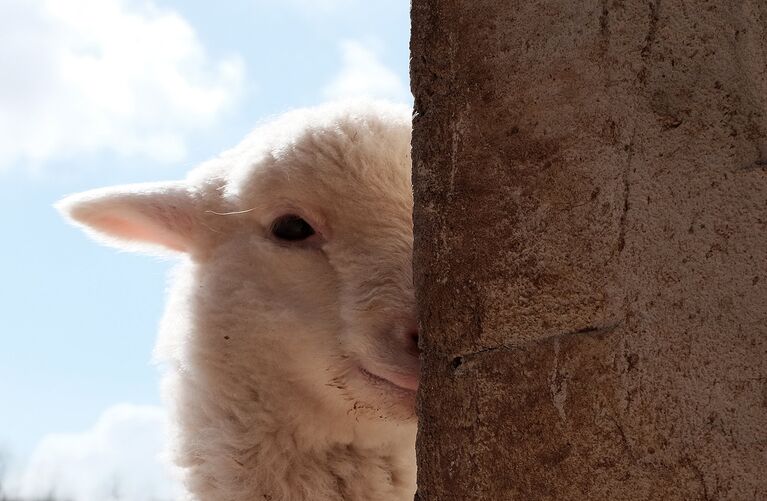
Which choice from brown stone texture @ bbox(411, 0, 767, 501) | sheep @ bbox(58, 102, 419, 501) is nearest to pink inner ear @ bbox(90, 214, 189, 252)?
sheep @ bbox(58, 102, 419, 501)

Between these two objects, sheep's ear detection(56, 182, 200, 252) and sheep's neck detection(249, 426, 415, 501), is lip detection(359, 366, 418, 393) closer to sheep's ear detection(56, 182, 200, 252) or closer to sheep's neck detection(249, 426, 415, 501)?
sheep's neck detection(249, 426, 415, 501)

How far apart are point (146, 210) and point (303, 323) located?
0.95m

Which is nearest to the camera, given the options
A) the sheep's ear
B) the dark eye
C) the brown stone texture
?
the brown stone texture

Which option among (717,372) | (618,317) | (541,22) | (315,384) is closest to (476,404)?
(618,317)

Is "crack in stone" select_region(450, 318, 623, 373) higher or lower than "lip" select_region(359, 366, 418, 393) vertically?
lower

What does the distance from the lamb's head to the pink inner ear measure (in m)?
0.14

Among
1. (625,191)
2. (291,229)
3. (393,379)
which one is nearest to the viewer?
(625,191)

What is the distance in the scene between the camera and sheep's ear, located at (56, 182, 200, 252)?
11.8 ft

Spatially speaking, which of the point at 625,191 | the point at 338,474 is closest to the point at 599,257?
the point at 625,191

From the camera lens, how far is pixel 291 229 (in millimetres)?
3279

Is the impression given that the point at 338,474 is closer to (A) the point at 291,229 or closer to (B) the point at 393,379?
(B) the point at 393,379

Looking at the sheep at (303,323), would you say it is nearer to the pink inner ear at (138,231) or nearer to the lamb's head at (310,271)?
the lamb's head at (310,271)

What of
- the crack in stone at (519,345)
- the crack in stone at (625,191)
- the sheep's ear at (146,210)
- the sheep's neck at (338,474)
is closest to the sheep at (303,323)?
the sheep's neck at (338,474)

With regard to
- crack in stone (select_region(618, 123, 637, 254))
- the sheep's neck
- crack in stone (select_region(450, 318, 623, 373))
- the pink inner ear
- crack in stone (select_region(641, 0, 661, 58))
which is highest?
the pink inner ear
